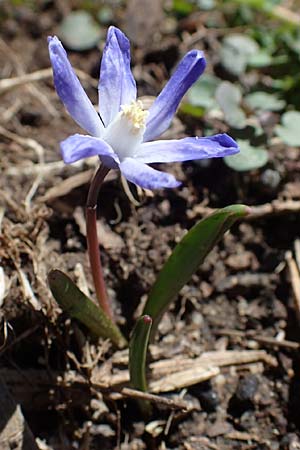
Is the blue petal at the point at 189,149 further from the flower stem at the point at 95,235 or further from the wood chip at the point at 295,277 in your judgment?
the wood chip at the point at 295,277

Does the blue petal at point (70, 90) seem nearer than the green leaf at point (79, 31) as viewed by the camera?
Yes

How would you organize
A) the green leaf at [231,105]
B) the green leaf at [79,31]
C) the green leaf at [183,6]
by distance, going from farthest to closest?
the green leaf at [183,6] → the green leaf at [79,31] → the green leaf at [231,105]

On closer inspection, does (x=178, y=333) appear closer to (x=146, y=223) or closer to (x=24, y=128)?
(x=146, y=223)

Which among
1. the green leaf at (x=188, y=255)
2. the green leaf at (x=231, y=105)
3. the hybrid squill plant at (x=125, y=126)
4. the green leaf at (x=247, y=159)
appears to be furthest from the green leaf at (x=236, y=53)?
the green leaf at (x=188, y=255)

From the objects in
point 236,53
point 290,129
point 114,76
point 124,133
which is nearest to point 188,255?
point 124,133

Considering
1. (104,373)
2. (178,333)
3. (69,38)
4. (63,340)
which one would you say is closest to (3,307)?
(63,340)

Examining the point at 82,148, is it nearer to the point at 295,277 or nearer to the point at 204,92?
the point at 295,277
